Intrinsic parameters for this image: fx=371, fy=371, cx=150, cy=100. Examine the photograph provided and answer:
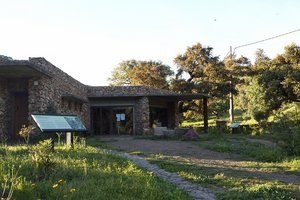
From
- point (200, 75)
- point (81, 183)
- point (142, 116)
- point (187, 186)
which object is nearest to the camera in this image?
point (81, 183)

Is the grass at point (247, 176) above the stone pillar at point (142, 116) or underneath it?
underneath

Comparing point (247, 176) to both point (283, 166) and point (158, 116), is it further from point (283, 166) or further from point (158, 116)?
point (158, 116)

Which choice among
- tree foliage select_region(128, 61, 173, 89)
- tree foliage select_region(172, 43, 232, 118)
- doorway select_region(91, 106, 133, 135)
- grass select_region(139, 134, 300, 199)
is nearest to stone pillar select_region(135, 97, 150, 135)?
doorway select_region(91, 106, 133, 135)

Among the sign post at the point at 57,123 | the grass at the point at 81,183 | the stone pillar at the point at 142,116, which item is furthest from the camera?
the stone pillar at the point at 142,116

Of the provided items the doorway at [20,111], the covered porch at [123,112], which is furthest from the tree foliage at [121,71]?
the doorway at [20,111]

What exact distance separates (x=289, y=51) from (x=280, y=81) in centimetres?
675

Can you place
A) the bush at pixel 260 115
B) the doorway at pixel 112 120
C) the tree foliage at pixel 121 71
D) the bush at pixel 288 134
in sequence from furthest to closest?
1. the tree foliage at pixel 121 71
2. the bush at pixel 260 115
3. the doorway at pixel 112 120
4. the bush at pixel 288 134

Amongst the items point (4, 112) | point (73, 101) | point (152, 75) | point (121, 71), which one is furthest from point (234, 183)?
point (121, 71)

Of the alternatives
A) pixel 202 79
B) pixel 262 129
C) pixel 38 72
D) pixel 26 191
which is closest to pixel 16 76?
pixel 38 72

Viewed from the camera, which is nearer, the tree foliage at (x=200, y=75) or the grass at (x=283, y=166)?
the grass at (x=283, y=166)

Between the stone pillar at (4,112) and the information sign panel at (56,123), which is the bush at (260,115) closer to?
the stone pillar at (4,112)

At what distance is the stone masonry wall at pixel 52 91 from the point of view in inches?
653

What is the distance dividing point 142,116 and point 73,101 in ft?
17.8

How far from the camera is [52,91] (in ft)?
58.9
